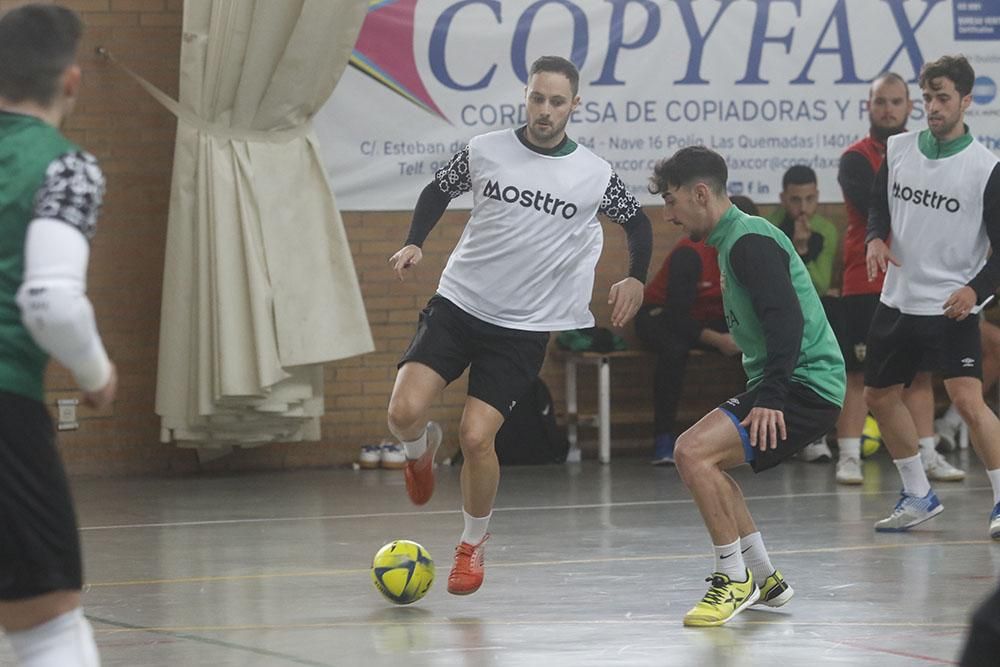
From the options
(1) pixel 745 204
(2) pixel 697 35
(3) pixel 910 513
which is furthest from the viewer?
(2) pixel 697 35

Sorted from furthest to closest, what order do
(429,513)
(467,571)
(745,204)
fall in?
(745,204)
(429,513)
(467,571)

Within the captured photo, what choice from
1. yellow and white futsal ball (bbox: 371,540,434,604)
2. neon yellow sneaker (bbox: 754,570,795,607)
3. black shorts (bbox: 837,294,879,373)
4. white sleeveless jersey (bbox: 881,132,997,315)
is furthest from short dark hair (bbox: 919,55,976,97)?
yellow and white futsal ball (bbox: 371,540,434,604)

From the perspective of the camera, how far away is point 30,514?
3279 millimetres

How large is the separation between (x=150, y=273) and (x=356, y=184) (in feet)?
5.06

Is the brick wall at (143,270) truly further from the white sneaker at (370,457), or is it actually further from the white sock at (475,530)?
the white sock at (475,530)

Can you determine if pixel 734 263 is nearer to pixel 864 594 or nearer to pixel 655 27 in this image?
pixel 864 594

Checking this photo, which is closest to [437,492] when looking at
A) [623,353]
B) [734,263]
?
[623,353]

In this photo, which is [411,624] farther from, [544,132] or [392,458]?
[392,458]

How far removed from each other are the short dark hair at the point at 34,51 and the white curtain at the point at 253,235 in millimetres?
7026

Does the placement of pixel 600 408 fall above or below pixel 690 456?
below

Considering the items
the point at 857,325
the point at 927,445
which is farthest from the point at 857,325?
the point at 927,445

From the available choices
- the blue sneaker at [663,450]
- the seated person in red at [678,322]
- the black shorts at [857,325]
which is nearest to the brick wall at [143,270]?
the seated person in red at [678,322]

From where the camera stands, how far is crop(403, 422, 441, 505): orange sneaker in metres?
6.63

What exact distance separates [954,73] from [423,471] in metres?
3.06
